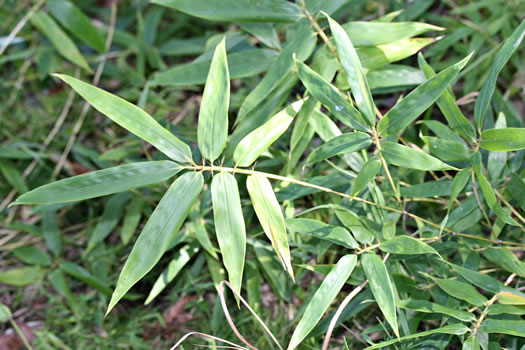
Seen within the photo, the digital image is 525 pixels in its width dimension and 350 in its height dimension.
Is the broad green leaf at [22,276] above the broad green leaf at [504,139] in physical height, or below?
below

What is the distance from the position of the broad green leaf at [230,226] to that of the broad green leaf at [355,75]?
0.25 m

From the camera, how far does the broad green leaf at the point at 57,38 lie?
1.50 meters

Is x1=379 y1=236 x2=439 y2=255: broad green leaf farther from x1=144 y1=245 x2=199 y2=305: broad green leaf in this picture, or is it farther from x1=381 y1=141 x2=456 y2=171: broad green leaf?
x1=144 y1=245 x2=199 y2=305: broad green leaf

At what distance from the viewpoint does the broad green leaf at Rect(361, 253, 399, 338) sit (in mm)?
774

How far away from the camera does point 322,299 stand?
31.9 inches

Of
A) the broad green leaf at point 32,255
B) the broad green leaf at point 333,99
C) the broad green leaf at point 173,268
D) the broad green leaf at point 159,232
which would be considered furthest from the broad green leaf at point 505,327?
the broad green leaf at point 32,255

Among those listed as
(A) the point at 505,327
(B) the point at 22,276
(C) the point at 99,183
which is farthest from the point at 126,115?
(B) the point at 22,276

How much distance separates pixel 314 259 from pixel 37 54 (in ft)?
3.87

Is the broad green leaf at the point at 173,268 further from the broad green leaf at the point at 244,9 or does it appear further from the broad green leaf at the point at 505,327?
the broad green leaf at the point at 505,327

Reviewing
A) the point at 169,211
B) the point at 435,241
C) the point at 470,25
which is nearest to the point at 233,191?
the point at 169,211

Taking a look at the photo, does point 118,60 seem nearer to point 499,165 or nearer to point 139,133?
point 139,133

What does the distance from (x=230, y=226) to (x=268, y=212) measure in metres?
0.06

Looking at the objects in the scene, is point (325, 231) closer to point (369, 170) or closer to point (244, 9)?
point (369, 170)

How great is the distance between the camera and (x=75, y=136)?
1.61m
